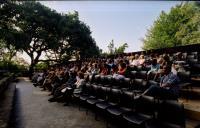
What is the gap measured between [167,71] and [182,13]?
1394 inches

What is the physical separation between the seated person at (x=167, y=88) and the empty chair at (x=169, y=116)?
1.02 metres

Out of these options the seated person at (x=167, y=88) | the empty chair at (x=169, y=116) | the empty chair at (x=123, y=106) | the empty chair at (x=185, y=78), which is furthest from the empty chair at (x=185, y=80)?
the empty chair at (x=169, y=116)

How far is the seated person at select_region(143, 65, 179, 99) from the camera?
228 inches

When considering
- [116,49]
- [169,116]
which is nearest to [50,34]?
[116,49]

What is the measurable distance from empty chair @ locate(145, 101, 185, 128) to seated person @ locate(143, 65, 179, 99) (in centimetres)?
102

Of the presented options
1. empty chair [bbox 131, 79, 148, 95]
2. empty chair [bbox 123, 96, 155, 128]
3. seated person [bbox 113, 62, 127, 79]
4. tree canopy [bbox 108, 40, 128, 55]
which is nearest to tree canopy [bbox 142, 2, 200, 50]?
tree canopy [bbox 108, 40, 128, 55]

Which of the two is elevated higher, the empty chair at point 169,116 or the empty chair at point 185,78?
the empty chair at point 185,78

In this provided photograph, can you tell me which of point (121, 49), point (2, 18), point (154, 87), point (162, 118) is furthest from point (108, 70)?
point (121, 49)

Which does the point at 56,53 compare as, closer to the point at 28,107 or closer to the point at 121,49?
the point at 121,49

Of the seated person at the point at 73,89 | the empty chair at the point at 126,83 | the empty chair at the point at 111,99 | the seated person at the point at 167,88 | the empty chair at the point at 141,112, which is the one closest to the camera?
the empty chair at the point at 141,112

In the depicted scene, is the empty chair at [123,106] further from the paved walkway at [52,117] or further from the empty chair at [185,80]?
the empty chair at [185,80]

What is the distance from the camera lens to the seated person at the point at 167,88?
5.79m

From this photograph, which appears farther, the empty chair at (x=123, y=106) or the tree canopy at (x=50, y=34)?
the tree canopy at (x=50, y=34)

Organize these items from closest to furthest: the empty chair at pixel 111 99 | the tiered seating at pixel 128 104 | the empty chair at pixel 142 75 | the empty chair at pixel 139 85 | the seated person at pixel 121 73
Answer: the tiered seating at pixel 128 104, the empty chair at pixel 111 99, the empty chair at pixel 139 85, the seated person at pixel 121 73, the empty chair at pixel 142 75
